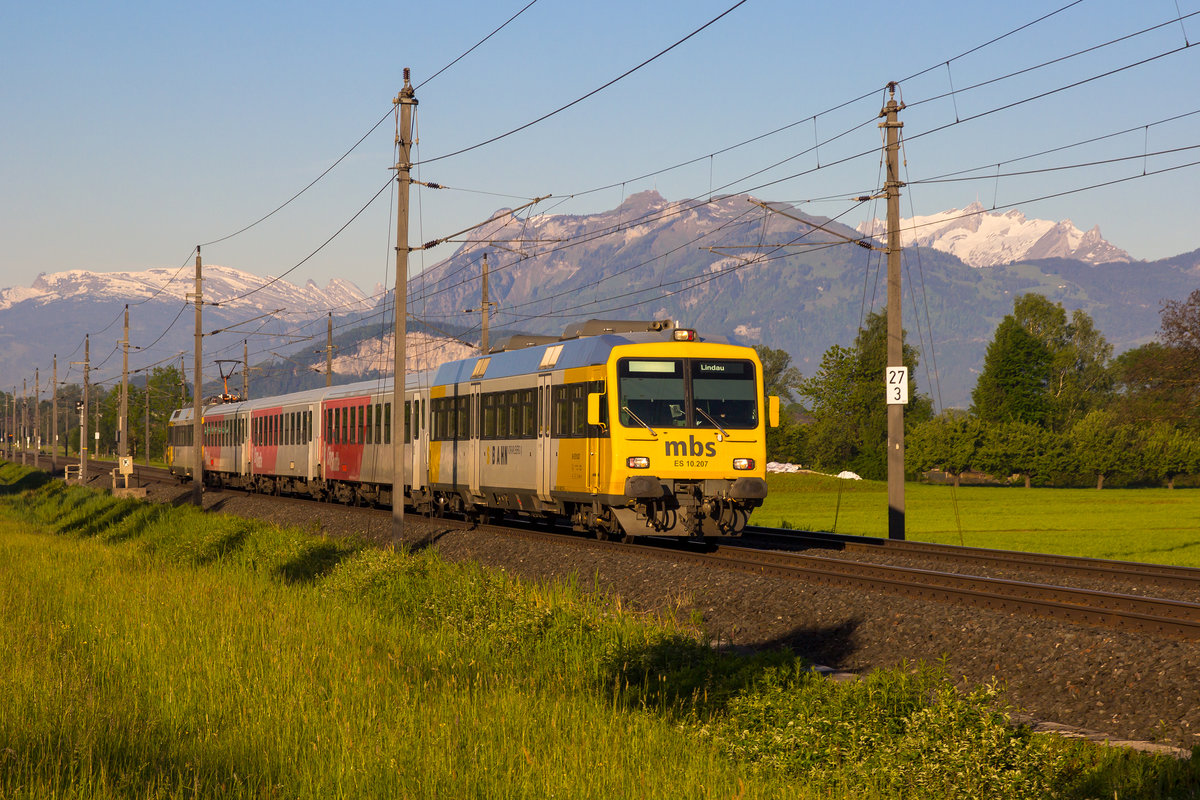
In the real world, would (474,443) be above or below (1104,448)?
above

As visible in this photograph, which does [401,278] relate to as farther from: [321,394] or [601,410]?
[321,394]

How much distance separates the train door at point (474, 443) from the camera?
2689cm

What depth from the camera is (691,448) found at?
21.0m

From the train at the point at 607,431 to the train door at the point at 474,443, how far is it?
44 mm

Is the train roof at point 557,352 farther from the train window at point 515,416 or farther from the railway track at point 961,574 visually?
the railway track at point 961,574

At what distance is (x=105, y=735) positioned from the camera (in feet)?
26.0

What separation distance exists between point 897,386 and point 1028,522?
61.0 feet

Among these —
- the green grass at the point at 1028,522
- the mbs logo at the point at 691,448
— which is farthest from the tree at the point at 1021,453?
the mbs logo at the point at 691,448

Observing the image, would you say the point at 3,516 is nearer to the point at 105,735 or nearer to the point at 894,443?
the point at 894,443

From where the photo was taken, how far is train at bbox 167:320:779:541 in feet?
68.3

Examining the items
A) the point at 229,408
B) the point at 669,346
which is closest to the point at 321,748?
the point at 669,346

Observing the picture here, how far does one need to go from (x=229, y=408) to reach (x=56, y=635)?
42.6 metres

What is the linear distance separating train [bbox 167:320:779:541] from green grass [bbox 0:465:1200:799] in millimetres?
6565

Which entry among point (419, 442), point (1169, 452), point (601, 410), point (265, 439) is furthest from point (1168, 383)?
point (601, 410)
